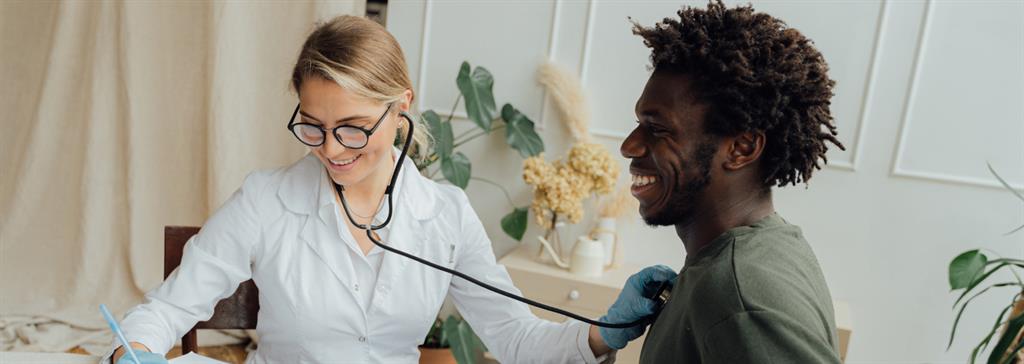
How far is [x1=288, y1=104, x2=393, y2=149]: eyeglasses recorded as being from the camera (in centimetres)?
132

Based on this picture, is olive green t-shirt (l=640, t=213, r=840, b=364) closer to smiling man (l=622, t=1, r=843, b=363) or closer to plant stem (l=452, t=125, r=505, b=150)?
smiling man (l=622, t=1, r=843, b=363)

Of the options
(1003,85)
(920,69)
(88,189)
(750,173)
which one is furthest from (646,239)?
(88,189)

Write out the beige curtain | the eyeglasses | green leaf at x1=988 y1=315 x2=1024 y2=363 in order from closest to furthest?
the eyeglasses → green leaf at x1=988 y1=315 x2=1024 y2=363 → the beige curtain

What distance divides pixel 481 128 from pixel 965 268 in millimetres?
1446

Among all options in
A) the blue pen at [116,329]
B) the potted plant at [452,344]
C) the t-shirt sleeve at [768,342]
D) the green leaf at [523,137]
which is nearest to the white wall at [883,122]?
the green leaf at [523,137]

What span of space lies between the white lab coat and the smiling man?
517 millimetres

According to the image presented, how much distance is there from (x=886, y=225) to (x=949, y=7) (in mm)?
Result: 646

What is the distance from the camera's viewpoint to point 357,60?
4.39ft

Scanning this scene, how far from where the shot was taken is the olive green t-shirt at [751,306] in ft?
2.22

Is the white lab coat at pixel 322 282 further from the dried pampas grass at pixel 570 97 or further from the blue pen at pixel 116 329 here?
the dried pampas grass at pixel 570 97

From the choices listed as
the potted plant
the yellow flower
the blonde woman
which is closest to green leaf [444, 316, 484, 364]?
the potted plant

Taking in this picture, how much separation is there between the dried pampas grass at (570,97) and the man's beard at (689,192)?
166 centimetres

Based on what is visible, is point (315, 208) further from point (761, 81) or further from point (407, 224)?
point (761, 81)

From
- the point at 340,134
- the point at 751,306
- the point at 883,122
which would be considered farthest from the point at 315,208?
the point at 883,122
